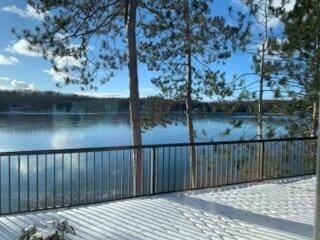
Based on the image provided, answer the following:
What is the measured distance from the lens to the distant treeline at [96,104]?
14.2m

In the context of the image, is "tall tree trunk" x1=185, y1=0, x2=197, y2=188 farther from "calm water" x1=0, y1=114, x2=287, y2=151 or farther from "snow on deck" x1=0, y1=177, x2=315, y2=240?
"snow on deck" x1=0, y1=177, x2=315, y2=240

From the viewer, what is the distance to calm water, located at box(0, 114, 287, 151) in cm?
1473

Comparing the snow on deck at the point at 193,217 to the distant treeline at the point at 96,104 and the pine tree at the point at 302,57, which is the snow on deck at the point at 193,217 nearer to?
the pine tree at the point at 302,57

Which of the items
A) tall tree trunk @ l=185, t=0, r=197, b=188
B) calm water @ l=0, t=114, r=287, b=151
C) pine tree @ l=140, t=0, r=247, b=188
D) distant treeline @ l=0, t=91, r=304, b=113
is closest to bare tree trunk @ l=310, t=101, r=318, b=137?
distant treeline @ l=0, t=91, r=304, b=113

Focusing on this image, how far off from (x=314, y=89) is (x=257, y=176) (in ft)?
15.9

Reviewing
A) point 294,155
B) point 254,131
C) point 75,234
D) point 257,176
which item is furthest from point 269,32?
point 75,234

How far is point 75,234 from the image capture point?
15.6 ft

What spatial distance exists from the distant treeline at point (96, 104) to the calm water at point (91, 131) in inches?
18.5

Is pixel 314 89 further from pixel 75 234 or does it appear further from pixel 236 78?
pixel 75 234

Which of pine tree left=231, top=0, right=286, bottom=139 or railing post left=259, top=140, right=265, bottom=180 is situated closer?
railing post left=259, top=140, right=265, bottom=180

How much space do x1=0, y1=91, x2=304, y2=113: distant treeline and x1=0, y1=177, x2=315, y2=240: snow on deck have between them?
6947 mm

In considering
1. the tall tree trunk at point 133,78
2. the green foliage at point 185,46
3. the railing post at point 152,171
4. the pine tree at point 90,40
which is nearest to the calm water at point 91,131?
the green foliage at point 185,46

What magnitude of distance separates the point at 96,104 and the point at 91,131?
1124cm

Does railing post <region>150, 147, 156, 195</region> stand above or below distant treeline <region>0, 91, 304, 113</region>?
below
